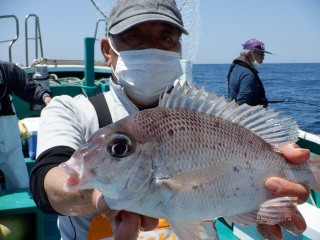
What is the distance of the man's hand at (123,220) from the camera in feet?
3.90

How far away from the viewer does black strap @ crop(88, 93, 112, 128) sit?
72.1 inches

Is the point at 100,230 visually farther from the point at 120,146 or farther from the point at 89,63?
the point at 89,63

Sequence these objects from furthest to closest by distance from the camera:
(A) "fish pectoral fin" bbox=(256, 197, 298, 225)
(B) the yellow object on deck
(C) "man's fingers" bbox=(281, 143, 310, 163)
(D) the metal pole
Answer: (D) the metal pole
(B) the yellow object on deck
(C) "man's fingers" bbox=(281, 143, 310, 163)
(A) "fish pectoral fin" bbox=(256, 197, 298, 225)

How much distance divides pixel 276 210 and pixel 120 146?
0.68 meters

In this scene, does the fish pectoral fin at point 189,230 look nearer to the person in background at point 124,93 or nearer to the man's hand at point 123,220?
the man's hand at point 123,220

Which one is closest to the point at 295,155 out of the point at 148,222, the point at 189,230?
the point at 189,230

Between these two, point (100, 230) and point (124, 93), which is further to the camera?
point (124, 93)

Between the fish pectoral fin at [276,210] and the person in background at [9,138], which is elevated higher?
the fish pectoral fin at [276,210]

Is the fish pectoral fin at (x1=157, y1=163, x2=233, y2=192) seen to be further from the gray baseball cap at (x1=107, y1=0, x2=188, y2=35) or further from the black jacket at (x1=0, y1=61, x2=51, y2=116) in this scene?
the black jacket at (x1=0, y1=61, x2=51, y2=116)

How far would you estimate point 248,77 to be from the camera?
229 inches

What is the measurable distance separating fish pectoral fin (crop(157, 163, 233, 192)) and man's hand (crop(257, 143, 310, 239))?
0.88 feet

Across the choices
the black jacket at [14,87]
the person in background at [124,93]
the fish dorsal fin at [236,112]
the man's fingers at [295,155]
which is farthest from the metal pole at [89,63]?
the man's fingers at [295,155]

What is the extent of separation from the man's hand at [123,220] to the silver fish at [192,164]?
1.6 inches

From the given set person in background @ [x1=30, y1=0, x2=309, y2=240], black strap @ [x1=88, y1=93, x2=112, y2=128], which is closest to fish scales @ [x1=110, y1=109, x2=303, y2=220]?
person in background @ [x1=30, y1=0, x2=309, y2=240]
